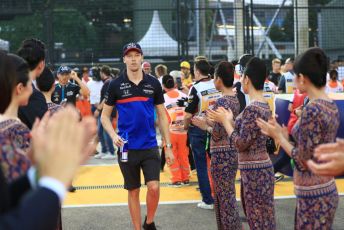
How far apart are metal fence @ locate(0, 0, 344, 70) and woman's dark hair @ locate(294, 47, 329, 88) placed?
38.0 feet

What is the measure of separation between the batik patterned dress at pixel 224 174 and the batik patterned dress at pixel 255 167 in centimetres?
83

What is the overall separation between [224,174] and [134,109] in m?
1.14

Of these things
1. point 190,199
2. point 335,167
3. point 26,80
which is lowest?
point 190,199

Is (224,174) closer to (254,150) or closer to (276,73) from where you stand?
(254,150)

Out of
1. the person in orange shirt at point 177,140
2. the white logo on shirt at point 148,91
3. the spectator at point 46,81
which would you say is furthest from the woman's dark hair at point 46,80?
the person in orange shirt at point 177,140

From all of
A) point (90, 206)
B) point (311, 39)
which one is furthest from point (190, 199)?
point (311, 39)

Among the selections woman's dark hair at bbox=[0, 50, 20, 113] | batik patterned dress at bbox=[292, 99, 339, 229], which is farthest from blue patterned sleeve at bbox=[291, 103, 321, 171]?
woman's dark hair at bbox=[0, 50, 20, 113]

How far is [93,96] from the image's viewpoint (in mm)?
13156

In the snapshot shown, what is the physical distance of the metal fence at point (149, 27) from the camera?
1592cm

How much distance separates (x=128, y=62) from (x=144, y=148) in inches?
36.3

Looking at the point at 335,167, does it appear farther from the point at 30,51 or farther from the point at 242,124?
the point at 30,51

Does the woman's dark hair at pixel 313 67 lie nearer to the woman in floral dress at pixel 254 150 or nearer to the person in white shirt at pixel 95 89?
the woman in floral dress at pixel 254 150

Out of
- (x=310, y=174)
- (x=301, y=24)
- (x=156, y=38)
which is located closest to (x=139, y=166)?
(x=310, y=174)

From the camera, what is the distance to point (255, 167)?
4.83 m
